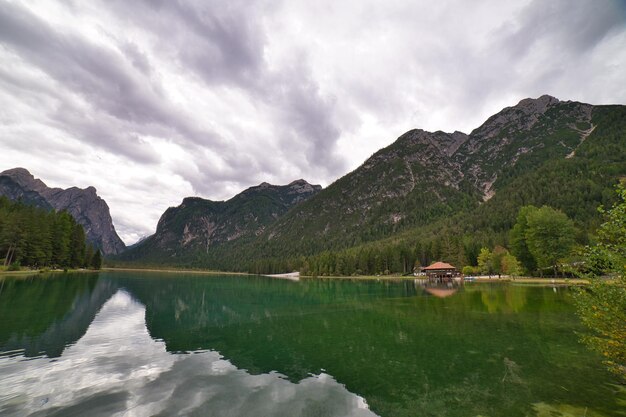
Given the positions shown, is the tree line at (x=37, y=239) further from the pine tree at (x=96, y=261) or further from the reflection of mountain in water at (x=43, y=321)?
the reflection of mountain in water at (x=43, y=321)

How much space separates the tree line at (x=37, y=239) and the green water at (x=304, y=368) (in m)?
82.3

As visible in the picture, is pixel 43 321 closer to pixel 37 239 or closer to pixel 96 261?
pixel 37 239

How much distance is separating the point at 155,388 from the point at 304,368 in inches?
322

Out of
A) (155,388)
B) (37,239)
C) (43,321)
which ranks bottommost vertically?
(155,388)

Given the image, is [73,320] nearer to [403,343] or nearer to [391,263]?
[403,343]

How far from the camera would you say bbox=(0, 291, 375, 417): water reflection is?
1254 cm

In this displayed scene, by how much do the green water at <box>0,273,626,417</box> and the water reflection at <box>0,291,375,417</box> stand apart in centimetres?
7

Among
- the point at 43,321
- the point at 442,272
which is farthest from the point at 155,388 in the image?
the point at 442,272

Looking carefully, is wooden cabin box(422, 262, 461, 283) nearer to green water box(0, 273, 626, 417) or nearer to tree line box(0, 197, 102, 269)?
green water box(0, 273, 626, 417)

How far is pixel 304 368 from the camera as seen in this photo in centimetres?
1822

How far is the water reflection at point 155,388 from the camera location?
1254 centimetres

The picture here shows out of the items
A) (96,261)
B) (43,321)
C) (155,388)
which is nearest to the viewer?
(155,388)

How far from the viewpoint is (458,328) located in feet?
90.9

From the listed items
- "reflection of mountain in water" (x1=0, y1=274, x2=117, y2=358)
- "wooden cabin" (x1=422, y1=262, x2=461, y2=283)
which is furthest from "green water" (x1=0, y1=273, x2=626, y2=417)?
"wooden cabin" (x1=422, y1=262, x2=461, y2=283)
